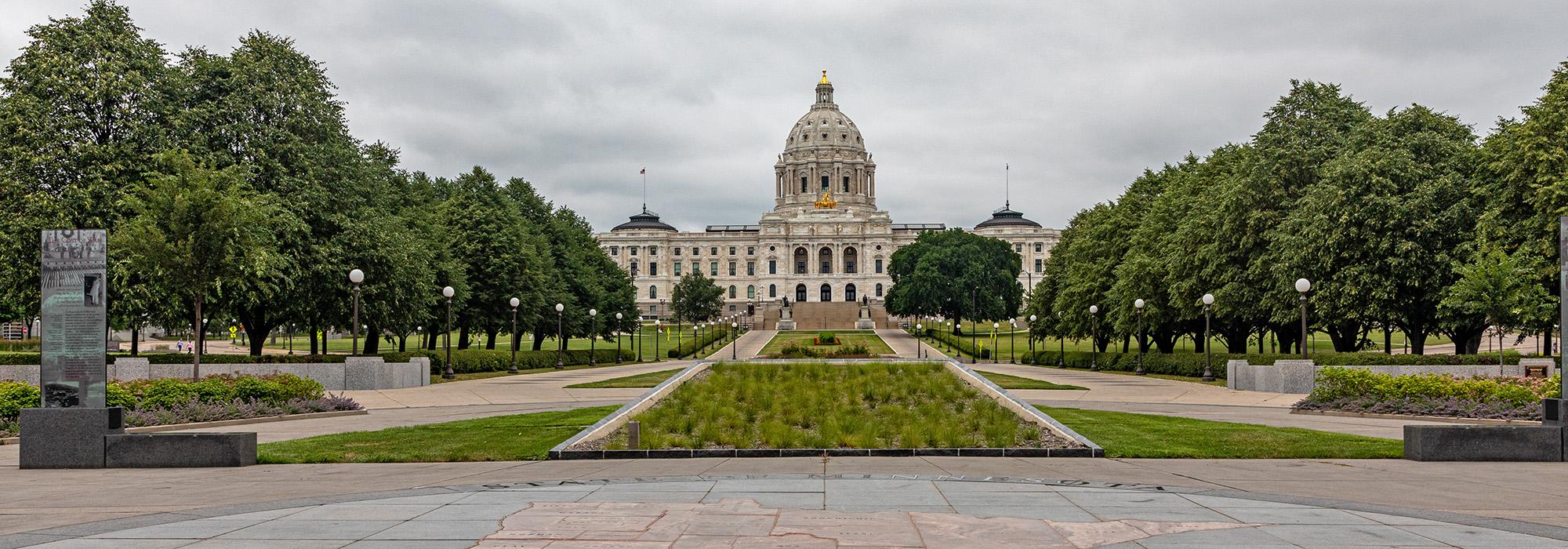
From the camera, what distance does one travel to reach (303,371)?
108 ft

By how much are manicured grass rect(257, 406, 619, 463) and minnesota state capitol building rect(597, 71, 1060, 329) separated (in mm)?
139566

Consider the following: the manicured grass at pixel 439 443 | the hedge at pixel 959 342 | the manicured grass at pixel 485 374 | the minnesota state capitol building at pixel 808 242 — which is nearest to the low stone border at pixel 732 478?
the manicured grass at pixel 439 443

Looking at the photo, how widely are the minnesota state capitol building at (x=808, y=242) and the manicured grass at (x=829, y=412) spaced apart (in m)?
137

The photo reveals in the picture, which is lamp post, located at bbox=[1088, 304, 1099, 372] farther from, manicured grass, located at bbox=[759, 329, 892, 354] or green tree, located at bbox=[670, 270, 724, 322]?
green tree, located at bbox=[670, 270, 724, 322]

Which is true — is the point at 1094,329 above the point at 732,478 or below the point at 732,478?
above

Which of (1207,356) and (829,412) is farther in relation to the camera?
(1207,356)

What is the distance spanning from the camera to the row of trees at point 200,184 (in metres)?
26.5

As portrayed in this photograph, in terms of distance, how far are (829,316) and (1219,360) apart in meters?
92.1

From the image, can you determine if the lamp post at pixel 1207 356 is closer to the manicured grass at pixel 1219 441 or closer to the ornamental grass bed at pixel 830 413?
the ornamental grass bed at pixel 830 413

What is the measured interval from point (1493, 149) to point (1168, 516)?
3487 centimetres

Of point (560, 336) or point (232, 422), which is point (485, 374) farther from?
point (232, 422)

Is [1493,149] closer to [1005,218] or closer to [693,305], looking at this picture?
[693,305]

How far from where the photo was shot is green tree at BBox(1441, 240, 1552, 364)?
1222 inches

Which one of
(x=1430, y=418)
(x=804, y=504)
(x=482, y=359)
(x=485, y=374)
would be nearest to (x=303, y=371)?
(x=485, y=374)
